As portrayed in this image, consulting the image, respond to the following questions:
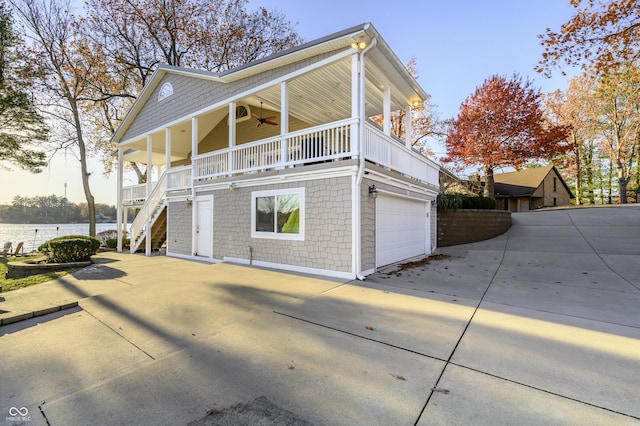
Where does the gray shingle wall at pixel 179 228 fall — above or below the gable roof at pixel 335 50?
below

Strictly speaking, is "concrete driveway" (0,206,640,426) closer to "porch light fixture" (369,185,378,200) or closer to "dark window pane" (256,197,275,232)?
"porch light fixture" (369,185,378,200)

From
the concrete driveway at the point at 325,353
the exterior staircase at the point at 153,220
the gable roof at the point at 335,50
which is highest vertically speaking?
the gable roof at the point at 335,50

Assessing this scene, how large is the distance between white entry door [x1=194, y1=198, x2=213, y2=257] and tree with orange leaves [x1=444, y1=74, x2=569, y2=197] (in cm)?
1553

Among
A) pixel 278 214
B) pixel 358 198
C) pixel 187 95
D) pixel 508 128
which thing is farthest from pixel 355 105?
pixel 508 128

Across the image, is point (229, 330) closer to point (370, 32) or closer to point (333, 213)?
point (333, 213)

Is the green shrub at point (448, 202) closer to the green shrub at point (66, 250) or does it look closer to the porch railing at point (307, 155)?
the porch railing at point (307, 155)

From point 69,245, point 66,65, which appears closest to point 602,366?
point 69,245

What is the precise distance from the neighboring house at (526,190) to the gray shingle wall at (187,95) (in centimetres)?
2608

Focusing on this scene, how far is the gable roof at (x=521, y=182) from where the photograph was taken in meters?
26.3

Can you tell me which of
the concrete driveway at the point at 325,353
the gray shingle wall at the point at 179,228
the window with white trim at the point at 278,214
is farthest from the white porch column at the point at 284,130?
the gray shingle wall at the point at 179,228

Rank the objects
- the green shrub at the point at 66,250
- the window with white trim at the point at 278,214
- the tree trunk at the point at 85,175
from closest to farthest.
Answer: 1. the window with white trim at the point at 278,214
2. the green shrub at the point at 66,250
3. the tree trunk at the point at 85,175

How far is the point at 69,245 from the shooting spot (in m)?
9.02

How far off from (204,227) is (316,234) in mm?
5234

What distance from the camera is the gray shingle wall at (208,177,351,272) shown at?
6.55m
